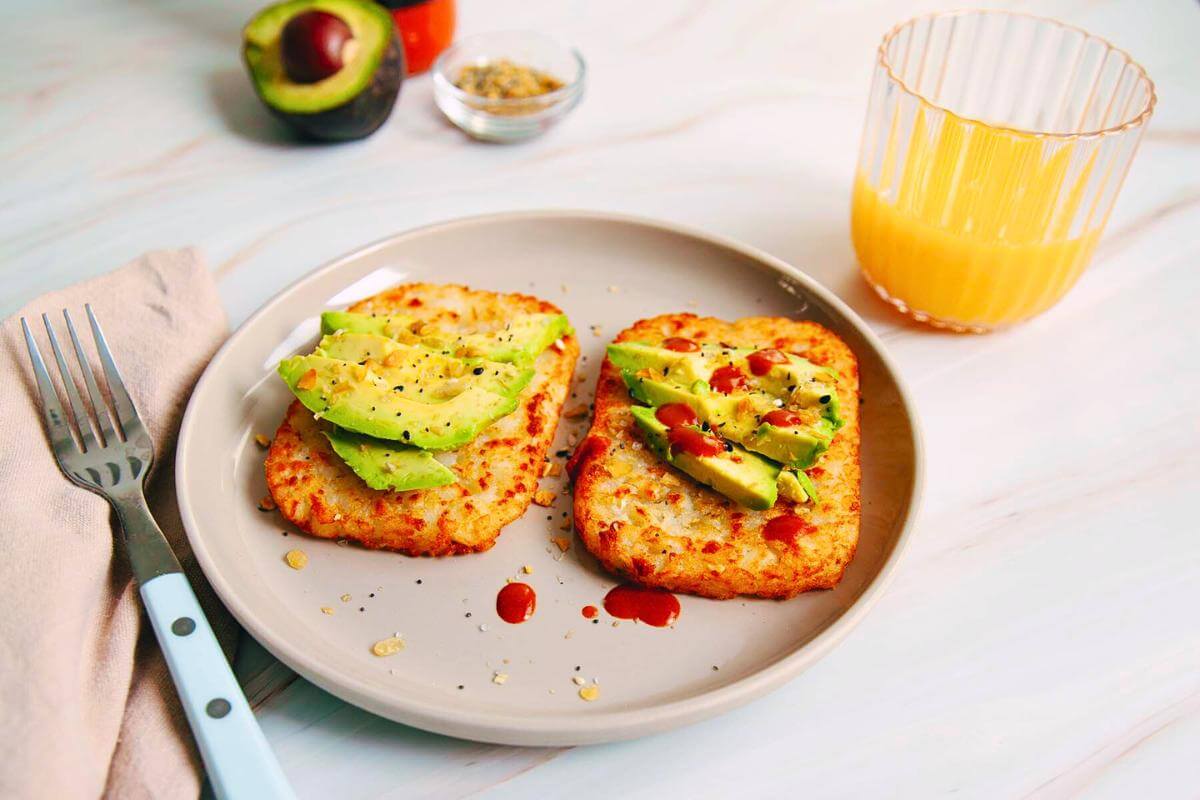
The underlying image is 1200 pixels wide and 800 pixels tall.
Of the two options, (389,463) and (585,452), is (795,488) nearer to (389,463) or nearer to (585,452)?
(585,452)

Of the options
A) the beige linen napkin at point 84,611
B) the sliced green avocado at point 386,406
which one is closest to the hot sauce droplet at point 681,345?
the sliced green avocado at point 386,406

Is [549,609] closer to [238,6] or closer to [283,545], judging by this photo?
[283,545]

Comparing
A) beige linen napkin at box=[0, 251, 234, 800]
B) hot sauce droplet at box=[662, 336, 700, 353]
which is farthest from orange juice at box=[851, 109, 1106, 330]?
beige linen napkin at box=[0, 251, 234, 800]

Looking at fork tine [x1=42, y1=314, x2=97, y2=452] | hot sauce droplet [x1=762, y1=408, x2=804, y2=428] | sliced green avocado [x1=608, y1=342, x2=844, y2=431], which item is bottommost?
fork tine [x1=42, y1=314, x2=97, y2=452]

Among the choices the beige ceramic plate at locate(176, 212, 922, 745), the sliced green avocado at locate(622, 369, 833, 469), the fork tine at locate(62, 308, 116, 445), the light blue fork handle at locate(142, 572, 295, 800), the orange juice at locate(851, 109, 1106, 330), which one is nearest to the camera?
the light blue fork handle at locate(142, 572, 295, 800)

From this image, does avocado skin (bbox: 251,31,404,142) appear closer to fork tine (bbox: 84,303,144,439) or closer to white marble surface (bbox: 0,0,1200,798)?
white marble surface (bbox: 0,0,1200,798)

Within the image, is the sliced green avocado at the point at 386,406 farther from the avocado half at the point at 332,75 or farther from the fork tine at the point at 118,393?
the avocado half at the point at 332,75

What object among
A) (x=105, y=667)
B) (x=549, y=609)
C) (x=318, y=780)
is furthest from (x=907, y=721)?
(x=105, y=667)

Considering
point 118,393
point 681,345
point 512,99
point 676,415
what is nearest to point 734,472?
point 676,415
